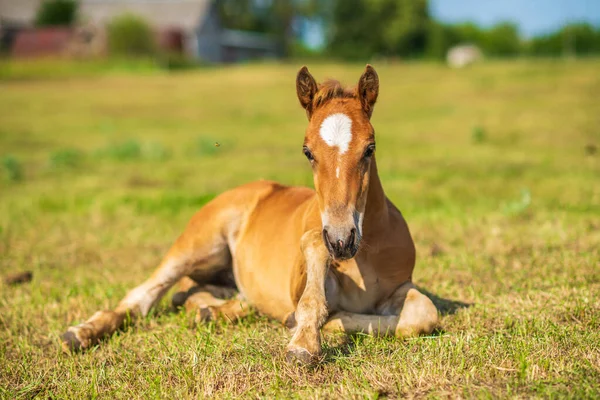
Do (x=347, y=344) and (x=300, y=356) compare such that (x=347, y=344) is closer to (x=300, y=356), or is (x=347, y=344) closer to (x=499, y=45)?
(x=300, y=356)

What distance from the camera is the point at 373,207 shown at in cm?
417

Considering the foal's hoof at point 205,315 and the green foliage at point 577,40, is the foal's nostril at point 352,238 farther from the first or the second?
the green foliage at point 577,40

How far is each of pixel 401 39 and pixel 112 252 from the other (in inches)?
2313

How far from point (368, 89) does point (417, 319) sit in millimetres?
1503

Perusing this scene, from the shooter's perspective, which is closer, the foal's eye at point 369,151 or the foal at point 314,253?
the foal at point 314,253

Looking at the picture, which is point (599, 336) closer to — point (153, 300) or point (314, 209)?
point (314, 209)

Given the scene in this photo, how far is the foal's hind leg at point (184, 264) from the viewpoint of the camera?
→ 183 inches

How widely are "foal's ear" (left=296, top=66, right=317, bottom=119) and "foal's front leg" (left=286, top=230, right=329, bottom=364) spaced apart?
880mm

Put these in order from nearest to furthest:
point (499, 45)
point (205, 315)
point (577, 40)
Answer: point (205, 315), point (577, 40), point (499, 45)

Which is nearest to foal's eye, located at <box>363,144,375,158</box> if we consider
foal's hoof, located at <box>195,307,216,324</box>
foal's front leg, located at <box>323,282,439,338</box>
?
foal's front leg, located at <box>323,282,439,338</box>

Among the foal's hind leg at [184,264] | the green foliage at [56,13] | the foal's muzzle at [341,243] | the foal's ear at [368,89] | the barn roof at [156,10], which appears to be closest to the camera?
the foal's muzzle at [341,243]

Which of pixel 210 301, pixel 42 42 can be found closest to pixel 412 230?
pixel 210 301

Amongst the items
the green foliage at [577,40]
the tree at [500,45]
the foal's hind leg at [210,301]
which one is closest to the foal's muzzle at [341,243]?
the foal's hind leg at [210,301]

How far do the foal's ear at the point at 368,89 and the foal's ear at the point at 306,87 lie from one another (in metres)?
0.31
